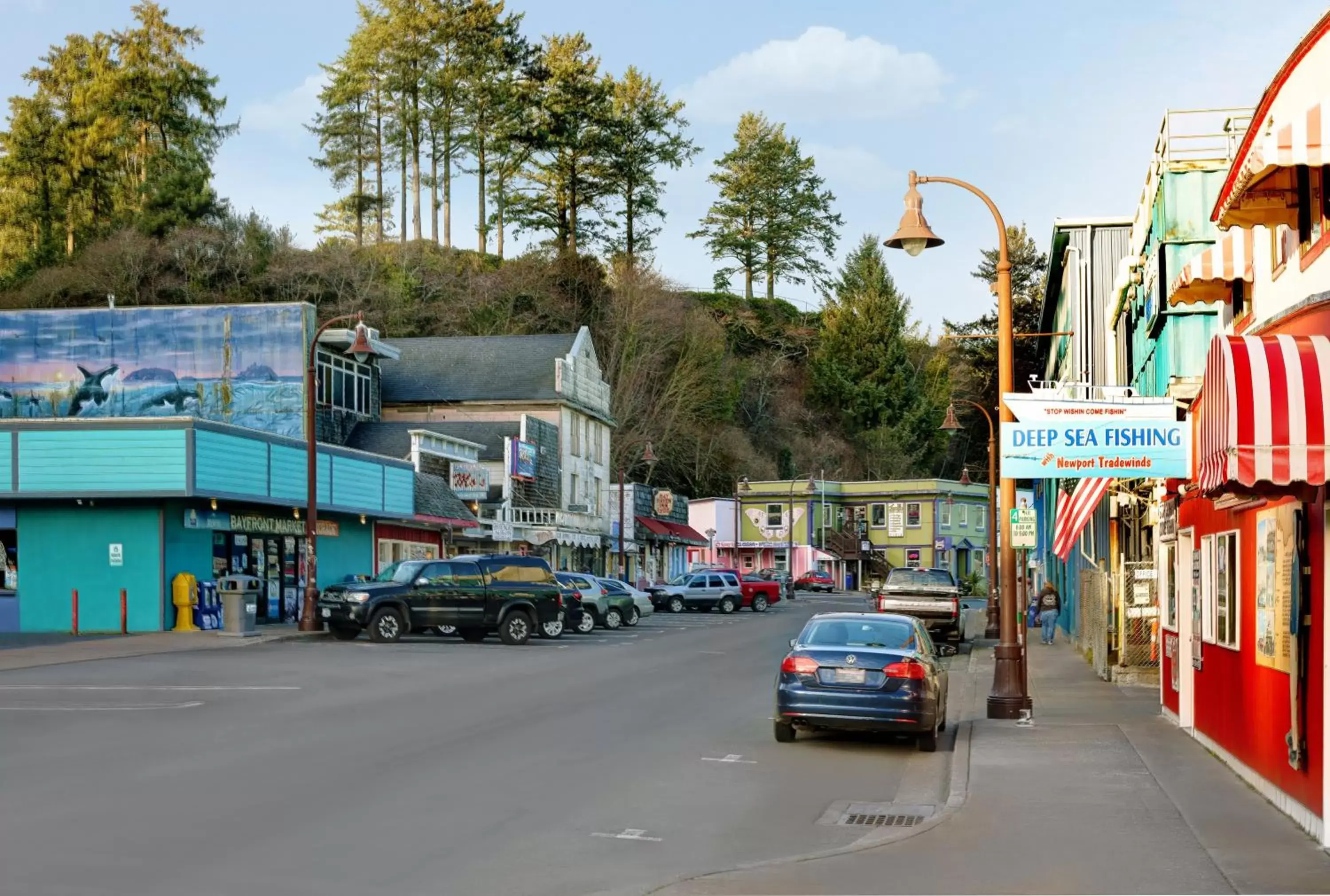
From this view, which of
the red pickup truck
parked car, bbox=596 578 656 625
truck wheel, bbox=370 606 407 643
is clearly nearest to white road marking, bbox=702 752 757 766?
truck wheel, bbox=370 606 407 643

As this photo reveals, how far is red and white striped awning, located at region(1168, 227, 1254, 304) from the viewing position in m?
13.8

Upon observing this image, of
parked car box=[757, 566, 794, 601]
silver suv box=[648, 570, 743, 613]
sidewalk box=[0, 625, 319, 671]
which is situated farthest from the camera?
parked car box=[757, 566, 794, 601]

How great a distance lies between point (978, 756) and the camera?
48.7 feet

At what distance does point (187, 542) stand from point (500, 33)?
4941cm

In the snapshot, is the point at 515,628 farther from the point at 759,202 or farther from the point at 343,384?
the point at 759,202

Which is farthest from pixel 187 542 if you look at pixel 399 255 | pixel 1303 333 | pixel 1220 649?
pixel 399 255

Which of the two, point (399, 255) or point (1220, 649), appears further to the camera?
point (399, 255)

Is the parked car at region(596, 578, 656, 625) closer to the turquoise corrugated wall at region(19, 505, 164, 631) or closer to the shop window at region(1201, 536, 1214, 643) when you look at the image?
the turquoise corrugated wall at region(19, 505, 164, 631)

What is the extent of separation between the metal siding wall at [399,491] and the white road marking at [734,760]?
3220 cm

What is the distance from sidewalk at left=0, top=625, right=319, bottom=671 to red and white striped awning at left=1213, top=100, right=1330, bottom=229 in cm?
2116

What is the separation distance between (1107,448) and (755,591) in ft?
158

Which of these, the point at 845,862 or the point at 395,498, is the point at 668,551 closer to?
the point at 395,498

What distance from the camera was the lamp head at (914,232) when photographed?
1802cm

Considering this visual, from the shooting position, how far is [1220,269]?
13.9 m
